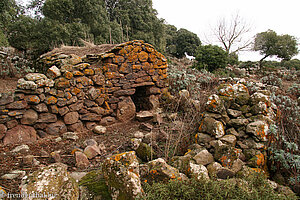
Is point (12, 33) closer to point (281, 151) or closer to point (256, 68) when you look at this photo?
point (281, 151)

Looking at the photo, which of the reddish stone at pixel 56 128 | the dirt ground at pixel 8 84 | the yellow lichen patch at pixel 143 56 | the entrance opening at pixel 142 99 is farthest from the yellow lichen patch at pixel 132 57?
the dirt ground at pixel 8 84

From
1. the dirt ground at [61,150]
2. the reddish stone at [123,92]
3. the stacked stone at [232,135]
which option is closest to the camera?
the stacked stone at [232,135]

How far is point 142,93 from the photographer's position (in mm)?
6418

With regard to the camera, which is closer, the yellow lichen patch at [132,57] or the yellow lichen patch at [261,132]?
the yellow lichen patch at [261,132]

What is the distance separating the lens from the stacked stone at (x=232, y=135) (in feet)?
8.36

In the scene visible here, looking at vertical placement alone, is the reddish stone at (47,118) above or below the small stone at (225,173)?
above

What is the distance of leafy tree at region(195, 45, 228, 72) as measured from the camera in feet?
35.0

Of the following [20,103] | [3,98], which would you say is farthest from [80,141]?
[3,98]

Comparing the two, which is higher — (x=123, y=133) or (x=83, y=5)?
(x=83, y=5)

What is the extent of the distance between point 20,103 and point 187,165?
144 inches

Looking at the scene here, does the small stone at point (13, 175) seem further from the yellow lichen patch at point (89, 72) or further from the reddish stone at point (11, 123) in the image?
the yellow lichen patch at point (89, 72)

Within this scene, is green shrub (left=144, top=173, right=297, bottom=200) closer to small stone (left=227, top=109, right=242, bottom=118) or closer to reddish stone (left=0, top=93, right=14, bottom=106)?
small stone (left=227, top=109, right=242, bottom=118)

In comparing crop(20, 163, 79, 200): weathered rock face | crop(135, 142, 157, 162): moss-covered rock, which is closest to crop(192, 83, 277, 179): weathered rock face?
crop(135, 142, 157, 162): moss-covered rock

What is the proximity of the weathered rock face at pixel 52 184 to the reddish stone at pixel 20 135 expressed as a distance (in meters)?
2.65
